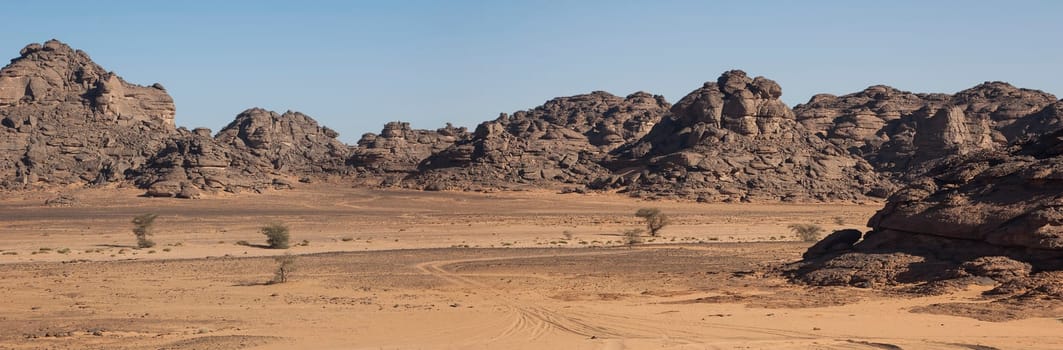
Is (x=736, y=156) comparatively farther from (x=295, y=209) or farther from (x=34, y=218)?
(x=34, y=218)

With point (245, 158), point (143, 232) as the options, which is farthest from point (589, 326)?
point (245, 158)

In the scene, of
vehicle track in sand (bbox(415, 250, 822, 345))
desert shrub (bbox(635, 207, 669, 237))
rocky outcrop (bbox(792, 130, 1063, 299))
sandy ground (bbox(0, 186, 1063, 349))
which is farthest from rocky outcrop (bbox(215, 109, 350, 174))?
vehicle track in sand (bbox(415, 250, 822, 345))

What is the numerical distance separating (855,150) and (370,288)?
294ft

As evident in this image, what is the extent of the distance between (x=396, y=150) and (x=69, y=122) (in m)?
37.8

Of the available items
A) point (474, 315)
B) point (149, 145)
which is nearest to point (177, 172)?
point (149, 145)

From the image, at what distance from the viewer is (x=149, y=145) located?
9469 cm

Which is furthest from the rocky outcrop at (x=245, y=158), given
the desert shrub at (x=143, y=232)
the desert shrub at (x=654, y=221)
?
the desert shrub at (x=654, y=221)

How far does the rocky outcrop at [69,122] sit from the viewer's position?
8625 cm

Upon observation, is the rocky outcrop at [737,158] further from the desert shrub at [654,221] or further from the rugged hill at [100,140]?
the rugged hill at [100,140]

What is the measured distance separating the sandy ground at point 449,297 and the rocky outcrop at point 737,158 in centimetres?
2942

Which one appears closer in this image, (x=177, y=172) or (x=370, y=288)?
(x=370, y=288)

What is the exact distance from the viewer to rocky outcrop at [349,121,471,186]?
355 ft

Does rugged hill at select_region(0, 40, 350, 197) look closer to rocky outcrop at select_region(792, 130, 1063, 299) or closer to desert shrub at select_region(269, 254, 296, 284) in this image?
desert shrub at select_region(269, 254, 296, 284)

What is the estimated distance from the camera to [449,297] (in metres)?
22.2
